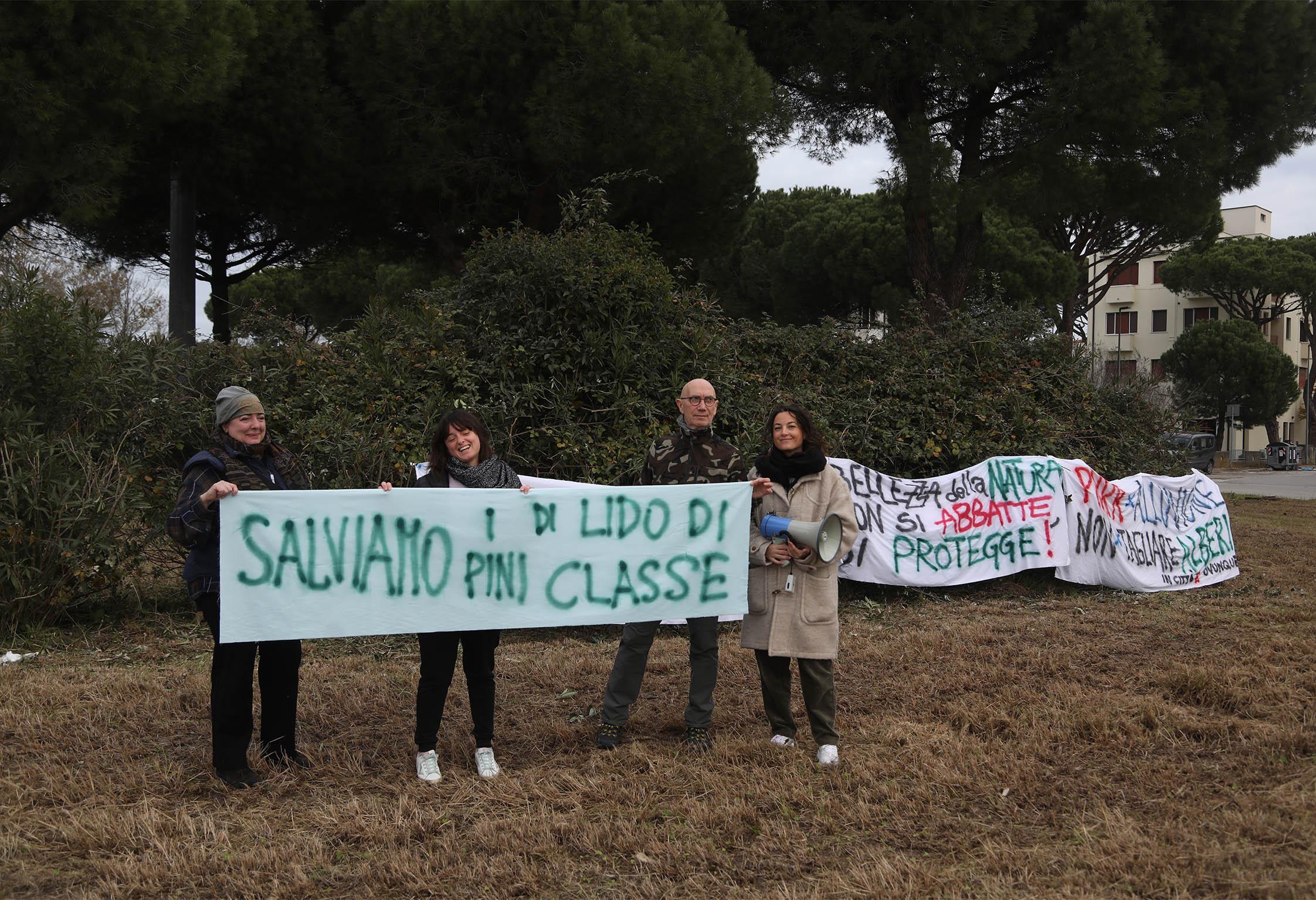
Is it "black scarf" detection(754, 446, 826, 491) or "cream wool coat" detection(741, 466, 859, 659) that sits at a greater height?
"black scarf" detection(754, 446, 826, 491)

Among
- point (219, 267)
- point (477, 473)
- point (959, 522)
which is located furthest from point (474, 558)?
point (219, 267)

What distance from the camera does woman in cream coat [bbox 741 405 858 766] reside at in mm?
3992

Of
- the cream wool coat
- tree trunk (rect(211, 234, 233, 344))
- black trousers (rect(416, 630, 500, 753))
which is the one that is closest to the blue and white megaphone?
the cream wool coat

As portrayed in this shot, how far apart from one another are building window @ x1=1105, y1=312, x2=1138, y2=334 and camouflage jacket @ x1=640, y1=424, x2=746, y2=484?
5853cm

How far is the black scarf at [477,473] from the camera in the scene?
13.2 feet

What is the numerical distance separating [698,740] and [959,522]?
167 inches

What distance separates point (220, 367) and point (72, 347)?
105 cm

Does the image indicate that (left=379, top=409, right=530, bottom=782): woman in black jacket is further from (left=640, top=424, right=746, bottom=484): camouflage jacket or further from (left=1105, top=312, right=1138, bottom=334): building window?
(left=1105, top=312, right=1138, bottom=334): building window

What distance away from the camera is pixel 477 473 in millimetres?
4023

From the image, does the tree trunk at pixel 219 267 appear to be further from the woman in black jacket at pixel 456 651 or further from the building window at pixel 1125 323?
the building window at pixel 1125 323

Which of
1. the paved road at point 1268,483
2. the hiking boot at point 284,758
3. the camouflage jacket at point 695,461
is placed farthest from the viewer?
the paved road at point 1268,483

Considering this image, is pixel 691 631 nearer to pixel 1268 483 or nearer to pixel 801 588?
pixel 801 588

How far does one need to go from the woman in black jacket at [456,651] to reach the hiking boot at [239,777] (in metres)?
0.58

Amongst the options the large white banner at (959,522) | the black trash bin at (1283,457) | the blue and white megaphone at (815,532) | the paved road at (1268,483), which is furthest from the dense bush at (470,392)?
the black trash bin at (1283,457)
